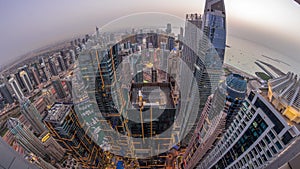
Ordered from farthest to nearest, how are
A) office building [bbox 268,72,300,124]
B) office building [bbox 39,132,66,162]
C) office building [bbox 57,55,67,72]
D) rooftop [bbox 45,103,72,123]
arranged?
office building [bbox 57,55,67,72] → office building [bbox 39,132,66,162] → rooftop [bbox 45,103,72,123] → office building [bbox 268,72,300,124]

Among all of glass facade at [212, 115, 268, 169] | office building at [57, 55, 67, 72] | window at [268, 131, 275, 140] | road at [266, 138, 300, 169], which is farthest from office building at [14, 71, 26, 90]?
window at [268, 131, 275, 140]

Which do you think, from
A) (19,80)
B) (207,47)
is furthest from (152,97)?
(19,80)

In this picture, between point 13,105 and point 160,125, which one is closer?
point 160,125

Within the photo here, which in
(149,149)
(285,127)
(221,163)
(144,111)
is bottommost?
(149,149)

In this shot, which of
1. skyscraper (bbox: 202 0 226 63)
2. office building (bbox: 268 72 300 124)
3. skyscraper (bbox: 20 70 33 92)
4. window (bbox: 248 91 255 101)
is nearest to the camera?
office building (bbox: 268 72 300 124)

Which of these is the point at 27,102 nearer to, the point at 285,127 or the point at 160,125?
the point at 160,125

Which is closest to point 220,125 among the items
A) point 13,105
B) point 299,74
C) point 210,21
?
point 299,74

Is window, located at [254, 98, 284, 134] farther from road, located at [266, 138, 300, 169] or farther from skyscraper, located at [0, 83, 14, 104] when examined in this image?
skyscraper, located at [0, 83, 14, 104]
